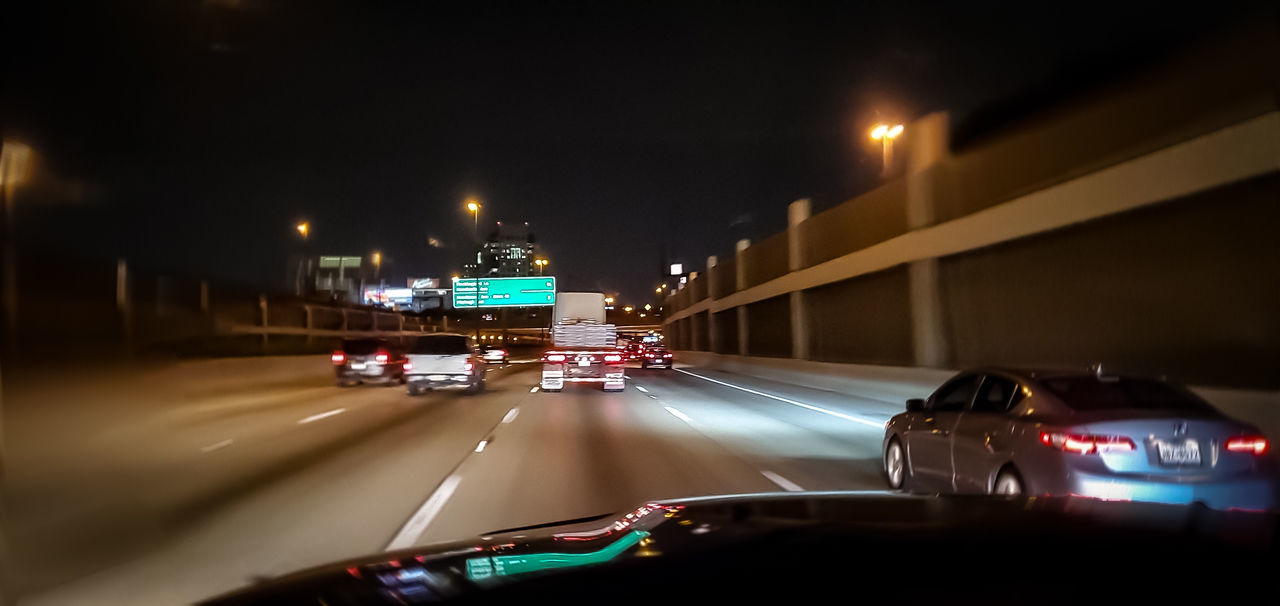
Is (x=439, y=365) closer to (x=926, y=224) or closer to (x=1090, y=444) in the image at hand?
(x=926, y=224)

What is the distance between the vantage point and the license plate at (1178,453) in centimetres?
760

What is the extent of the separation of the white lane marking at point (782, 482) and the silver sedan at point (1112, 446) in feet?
7.36

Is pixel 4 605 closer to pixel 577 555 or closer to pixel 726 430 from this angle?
pixel 577 555

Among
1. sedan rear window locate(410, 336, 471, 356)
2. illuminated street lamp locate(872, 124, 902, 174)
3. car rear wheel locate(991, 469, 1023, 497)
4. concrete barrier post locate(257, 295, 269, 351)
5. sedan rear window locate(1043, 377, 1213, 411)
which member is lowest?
car rear wheel locate(991, 469, 1023, 497)

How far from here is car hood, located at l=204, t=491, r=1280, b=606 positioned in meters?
3.62

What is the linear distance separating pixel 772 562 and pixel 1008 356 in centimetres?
2214

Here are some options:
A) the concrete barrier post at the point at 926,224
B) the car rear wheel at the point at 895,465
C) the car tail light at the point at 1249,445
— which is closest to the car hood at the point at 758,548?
the car tail light at the point at 1249,445

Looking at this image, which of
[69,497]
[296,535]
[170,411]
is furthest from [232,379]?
[296,535]

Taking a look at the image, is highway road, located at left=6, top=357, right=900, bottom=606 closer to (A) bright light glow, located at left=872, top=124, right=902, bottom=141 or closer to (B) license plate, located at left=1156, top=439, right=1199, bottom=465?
(B) license plate, located at left=1156, top=439, right=1199, bottom=465

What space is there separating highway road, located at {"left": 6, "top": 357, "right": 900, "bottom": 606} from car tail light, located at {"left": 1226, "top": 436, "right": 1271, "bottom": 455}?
428 cm

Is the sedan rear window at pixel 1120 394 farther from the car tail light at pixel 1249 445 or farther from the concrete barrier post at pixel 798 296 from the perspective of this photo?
the concrete barrier post at pixel 798 296

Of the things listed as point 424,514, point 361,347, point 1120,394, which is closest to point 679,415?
point 424,514

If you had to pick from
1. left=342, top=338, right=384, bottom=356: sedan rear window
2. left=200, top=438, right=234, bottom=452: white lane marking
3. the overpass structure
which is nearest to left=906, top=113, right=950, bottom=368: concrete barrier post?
the overpass structure

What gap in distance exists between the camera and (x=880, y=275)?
3409cm
